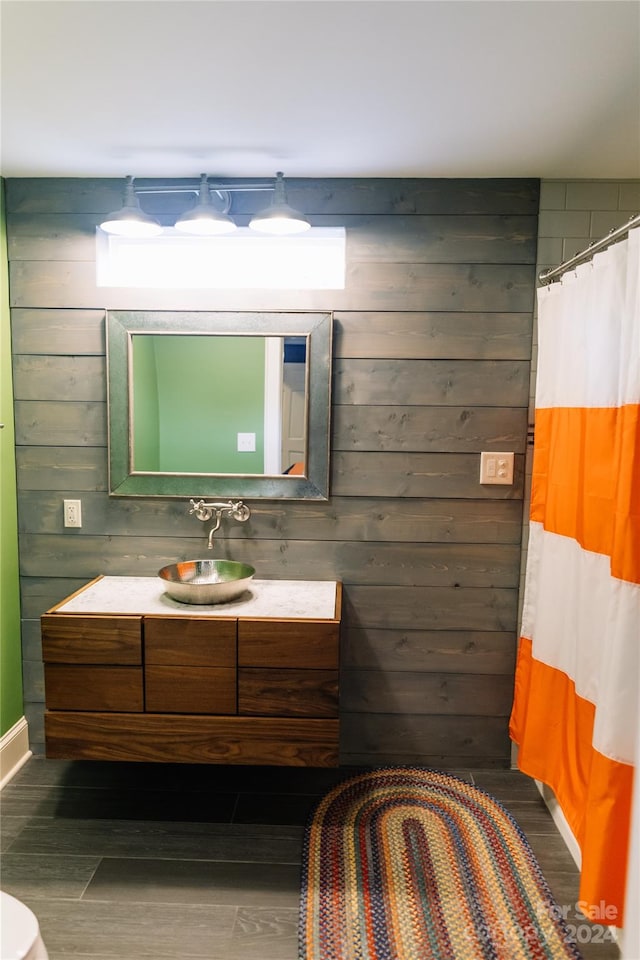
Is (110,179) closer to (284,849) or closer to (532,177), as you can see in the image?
(532,177)

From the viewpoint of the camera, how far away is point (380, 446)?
2.46 m

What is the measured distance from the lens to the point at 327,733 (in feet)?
6.68

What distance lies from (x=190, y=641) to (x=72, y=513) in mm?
839

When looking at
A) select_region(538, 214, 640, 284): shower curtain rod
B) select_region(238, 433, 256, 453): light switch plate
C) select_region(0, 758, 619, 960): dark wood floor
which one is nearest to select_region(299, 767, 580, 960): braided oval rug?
select_region(0, 758, 619, 960): dark wood floor

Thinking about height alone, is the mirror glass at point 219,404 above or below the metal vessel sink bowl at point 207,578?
above

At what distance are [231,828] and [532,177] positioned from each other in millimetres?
2585

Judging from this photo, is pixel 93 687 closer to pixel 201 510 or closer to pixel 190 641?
pixel 190 641

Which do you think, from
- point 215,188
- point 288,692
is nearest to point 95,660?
point 288,692

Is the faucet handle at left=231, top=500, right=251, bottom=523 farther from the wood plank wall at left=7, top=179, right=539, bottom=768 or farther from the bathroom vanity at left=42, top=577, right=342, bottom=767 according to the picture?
the bathroom vanity at left=42, top=577, right=342, bottom=767

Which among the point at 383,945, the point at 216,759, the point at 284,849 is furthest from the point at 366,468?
the point at 383,945

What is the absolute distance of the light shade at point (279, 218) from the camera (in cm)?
214

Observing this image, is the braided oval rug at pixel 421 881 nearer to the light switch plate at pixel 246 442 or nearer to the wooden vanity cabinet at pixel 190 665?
the wooden vanity cabinet at pixel 190 665

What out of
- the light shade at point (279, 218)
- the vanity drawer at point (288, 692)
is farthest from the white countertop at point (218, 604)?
the light shade at point (279, 218)

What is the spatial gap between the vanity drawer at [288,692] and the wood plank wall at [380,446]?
512mm
